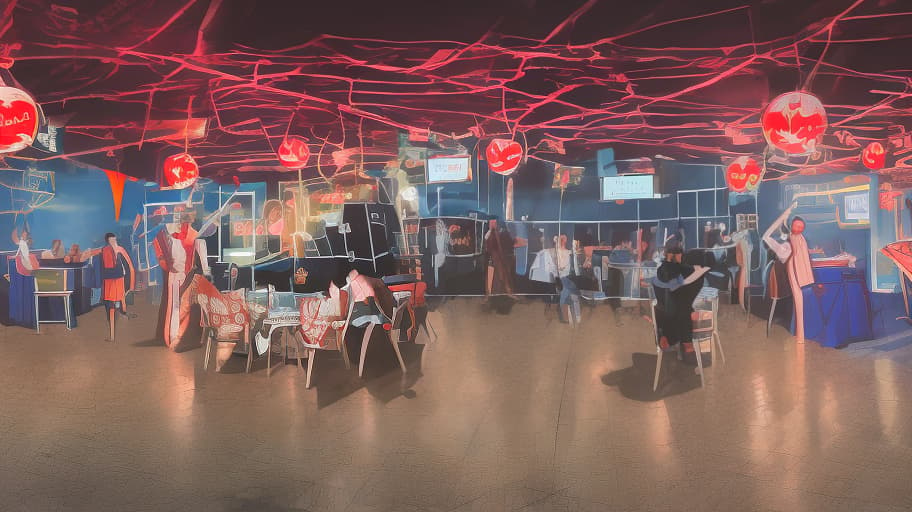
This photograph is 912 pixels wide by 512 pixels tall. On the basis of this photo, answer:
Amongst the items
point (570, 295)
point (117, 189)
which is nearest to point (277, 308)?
point (117, 189)

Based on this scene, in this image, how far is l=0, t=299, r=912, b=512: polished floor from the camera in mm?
3180

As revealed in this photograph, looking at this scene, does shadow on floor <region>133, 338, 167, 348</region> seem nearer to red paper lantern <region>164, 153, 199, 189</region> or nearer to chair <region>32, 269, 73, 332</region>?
chair <region>32, 269, 73, 332</region>

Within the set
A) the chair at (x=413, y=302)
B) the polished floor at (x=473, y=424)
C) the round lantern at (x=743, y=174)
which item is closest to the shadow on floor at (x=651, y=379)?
the polished floor at (x=473, y=424)

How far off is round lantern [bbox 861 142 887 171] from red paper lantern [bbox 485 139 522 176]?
242 cm

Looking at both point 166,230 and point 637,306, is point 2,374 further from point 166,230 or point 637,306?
point 637,306

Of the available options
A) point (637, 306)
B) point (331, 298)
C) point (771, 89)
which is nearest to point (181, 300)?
point (331, 298)

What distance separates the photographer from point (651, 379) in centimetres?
412

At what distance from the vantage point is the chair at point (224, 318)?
447 centimetres

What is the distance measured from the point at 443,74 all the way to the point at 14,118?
7.85 feet

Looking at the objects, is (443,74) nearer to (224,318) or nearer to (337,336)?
(337,336)

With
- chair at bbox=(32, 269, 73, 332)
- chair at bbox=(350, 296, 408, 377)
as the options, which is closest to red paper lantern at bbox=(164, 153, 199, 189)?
chair at bbox=(32, 269, 73, 332)

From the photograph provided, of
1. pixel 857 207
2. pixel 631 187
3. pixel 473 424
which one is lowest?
pixel 473 424

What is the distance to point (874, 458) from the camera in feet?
11.2

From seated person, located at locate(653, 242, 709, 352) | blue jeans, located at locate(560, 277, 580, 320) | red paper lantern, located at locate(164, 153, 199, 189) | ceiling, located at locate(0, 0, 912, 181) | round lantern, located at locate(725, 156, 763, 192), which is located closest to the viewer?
ceiling, located at locate(0, 0, 912, 181)
